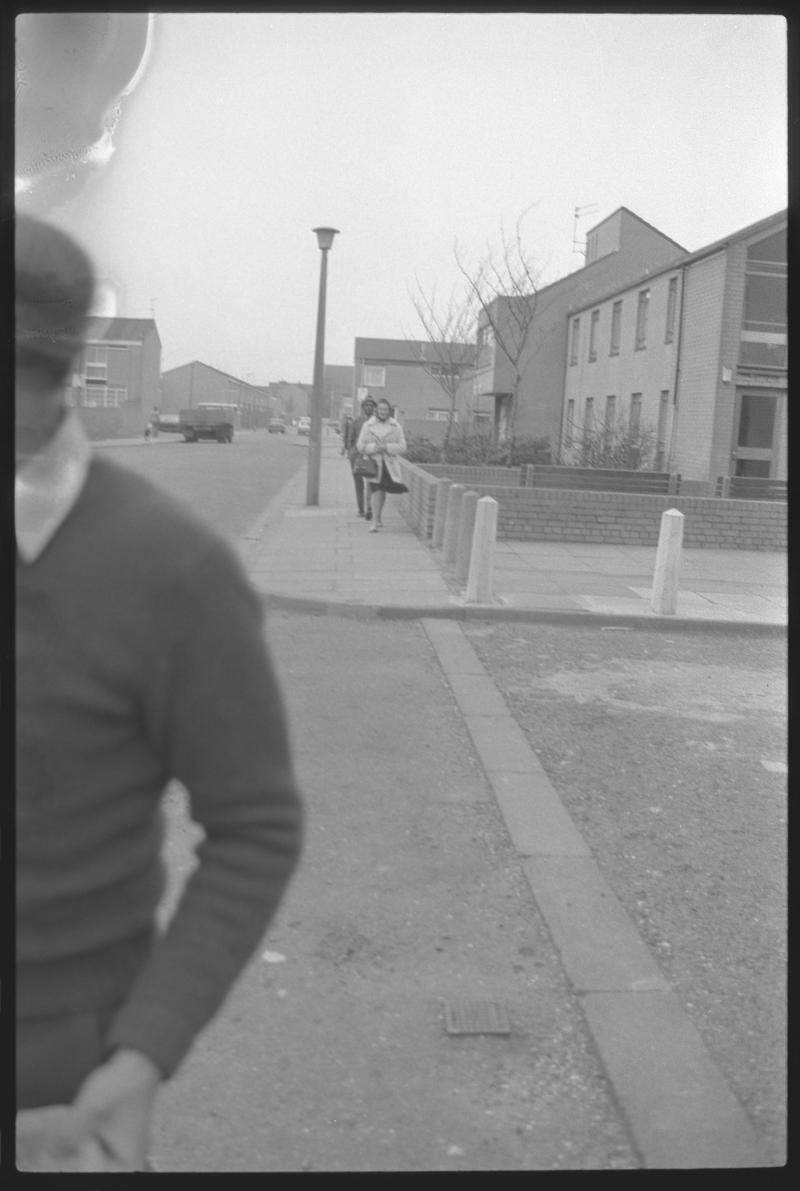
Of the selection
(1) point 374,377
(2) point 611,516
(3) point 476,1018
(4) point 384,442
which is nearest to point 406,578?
(3) point 476,1018

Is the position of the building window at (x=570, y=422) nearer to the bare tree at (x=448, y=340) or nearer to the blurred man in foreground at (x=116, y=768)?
the bare tree at (x=448, y=340)

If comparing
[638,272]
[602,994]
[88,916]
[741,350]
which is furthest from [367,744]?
[88,916]

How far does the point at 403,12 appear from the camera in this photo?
62.8 inches

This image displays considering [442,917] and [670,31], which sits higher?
[670,31]

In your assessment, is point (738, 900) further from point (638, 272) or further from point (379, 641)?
point (379, 641)

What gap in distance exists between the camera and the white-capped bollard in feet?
29.6

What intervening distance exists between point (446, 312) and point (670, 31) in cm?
48

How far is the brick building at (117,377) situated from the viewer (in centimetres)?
141

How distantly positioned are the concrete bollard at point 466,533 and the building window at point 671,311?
672 centimetres

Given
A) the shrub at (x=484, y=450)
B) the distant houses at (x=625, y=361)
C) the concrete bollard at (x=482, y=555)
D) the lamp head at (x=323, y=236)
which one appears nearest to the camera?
the distant houses at (x=625, y=361)

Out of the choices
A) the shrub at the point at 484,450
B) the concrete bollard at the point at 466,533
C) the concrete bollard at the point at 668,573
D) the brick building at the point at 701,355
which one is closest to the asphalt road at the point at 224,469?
the brick building at the point at 701,355

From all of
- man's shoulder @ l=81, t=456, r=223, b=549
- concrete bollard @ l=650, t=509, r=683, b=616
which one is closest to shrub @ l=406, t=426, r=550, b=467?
concrete bollard @ l=650, t=509, r=683, b=616

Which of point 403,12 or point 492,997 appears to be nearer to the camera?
point 403,12

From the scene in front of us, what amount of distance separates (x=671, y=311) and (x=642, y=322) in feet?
0.80
